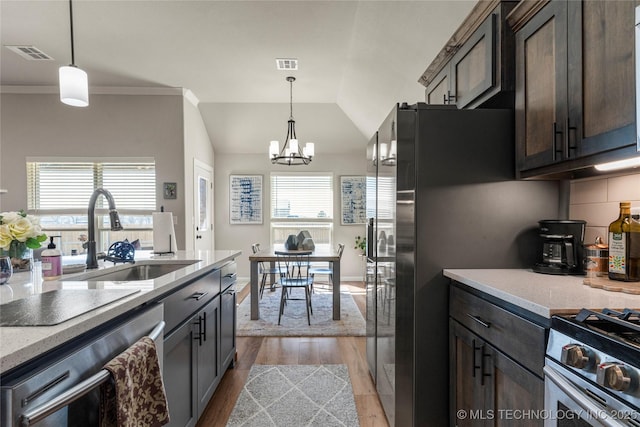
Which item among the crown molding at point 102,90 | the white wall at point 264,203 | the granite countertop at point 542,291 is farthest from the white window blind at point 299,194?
the granite countertop at point 542,291

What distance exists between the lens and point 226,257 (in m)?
2.32

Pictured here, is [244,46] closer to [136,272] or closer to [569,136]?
[136,272]

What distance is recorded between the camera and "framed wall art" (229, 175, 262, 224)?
5.84 metres

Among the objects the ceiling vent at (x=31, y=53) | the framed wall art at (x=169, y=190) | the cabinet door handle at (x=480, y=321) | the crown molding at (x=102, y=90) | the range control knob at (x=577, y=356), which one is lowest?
the cabinet door handle at (x=480, y=321)

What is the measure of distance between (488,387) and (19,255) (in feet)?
6.85

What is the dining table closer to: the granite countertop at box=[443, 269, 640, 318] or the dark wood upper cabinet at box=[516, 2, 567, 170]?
the granite countertop at box=[443, 269, 640, 318]

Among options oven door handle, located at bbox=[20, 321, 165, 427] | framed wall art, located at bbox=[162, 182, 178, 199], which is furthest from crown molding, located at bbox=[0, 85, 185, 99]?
oven door handle, located at bbox=[20, 321, 165, 427]

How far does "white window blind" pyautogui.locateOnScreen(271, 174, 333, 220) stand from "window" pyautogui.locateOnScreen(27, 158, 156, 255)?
2.11 meters

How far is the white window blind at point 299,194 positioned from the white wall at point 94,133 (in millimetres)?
1878

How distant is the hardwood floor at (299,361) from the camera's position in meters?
2.01

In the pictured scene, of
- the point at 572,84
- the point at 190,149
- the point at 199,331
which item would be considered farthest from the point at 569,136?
the point at 190,149

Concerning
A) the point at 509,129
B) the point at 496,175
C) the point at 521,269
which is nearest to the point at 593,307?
the point at 521,269

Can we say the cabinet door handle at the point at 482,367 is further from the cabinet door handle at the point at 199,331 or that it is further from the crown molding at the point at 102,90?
the crown molding at the point at 102,90

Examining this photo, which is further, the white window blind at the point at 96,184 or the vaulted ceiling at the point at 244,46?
the white window blind at the point at 96,184
